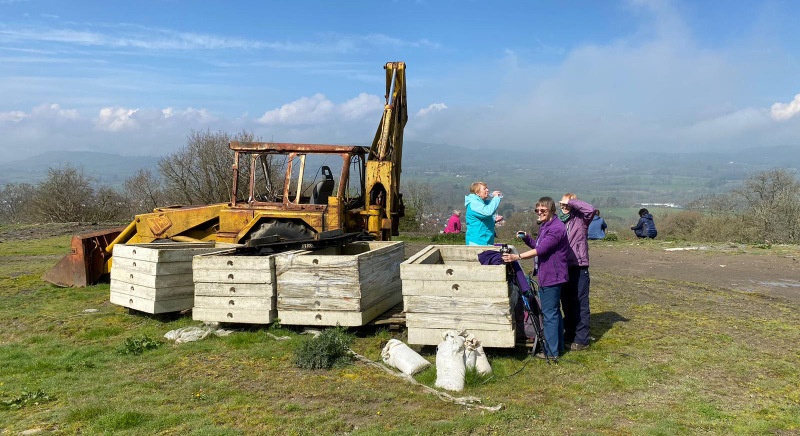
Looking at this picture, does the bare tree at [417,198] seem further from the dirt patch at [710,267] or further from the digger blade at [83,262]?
the digger blade at [83,262]

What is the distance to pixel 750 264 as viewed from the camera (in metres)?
12.6

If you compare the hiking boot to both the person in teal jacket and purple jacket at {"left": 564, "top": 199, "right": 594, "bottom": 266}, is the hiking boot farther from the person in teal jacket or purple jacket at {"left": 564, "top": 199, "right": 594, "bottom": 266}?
the person in teal jacket

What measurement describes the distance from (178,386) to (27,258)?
40.9ft

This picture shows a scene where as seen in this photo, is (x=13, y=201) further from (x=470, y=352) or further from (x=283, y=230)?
(x=470, y=352)

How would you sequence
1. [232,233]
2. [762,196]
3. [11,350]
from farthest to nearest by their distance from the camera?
[762,196] → [232,233] → [11,350]

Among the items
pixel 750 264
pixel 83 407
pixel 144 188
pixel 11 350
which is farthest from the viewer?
pixel 144 188

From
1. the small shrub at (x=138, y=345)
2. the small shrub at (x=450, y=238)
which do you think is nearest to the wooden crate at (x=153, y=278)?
the small shrub at (x=138, y=345)

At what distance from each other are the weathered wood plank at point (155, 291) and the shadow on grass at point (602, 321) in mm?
5637

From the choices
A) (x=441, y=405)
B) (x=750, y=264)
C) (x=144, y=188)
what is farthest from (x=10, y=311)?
(x=144, y=188)

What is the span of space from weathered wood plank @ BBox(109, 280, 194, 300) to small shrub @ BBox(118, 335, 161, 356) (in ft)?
3.23

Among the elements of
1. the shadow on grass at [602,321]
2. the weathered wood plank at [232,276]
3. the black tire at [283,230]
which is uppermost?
the black tire at [283,230]

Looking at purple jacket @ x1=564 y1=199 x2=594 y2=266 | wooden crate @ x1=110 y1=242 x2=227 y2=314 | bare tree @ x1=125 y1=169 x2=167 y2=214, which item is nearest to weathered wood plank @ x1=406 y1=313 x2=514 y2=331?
purple jacket @ x1=564 y1=199 x2=594 y2=266

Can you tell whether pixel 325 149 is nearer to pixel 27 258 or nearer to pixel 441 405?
pixel 441 405

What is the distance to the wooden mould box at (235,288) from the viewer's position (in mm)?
6441
